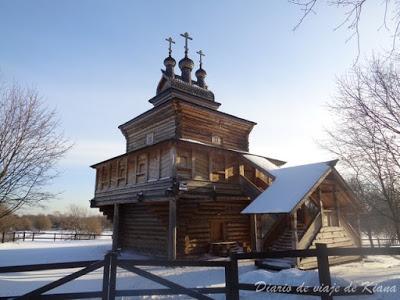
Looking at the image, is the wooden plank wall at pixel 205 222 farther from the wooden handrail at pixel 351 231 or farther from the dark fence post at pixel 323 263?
the dark fence post at pixel 323 263

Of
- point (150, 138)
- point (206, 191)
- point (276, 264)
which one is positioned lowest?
point (276, 264)

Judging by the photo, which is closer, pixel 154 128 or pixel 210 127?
pixel 210 127

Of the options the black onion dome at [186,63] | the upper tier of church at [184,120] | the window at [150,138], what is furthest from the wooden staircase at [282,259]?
the black onion dome at [186,63]

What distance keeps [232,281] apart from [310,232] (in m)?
9.21

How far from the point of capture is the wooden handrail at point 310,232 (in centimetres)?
1352

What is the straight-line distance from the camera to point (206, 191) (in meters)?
16.6

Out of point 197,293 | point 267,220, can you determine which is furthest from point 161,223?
point 197,293

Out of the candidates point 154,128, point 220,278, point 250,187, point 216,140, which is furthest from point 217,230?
point 154,128

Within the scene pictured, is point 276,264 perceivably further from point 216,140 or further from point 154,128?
point 154,128

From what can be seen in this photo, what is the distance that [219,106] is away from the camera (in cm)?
2453

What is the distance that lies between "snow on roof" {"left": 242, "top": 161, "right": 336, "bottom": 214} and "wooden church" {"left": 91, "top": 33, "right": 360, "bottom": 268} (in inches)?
2.1

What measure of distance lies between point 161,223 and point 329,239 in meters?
9.28

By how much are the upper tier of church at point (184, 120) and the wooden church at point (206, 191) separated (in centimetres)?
7

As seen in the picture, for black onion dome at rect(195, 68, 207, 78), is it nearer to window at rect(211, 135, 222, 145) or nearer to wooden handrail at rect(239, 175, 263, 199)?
window at rect(211, 135, 222, 145)
